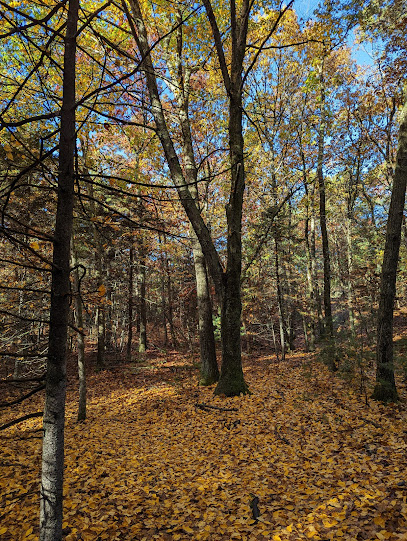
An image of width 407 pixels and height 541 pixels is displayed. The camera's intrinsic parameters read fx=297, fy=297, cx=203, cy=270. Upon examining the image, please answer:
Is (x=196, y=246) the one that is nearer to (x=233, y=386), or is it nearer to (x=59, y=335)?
(x=233, y=386)

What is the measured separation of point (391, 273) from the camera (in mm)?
6707

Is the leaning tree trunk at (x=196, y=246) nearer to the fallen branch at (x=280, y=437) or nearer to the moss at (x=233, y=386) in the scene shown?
the moss at (x=233, y=386)

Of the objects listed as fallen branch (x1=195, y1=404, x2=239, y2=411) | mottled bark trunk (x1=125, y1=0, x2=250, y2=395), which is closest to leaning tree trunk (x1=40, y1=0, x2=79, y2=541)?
mottled bark trunk (x1=125, y1=0, x2=250, y2=395)

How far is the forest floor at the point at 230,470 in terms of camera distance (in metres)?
3.73

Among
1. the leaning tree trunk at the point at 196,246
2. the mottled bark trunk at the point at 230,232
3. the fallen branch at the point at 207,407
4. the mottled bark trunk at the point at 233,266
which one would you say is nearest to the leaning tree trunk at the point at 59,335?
the mottled bark trunk at the point at 230,232

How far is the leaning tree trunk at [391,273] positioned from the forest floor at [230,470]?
32.6 inches

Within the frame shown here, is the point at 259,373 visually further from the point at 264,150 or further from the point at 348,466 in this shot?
the point at 264,150

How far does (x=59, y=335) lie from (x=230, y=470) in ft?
14.6

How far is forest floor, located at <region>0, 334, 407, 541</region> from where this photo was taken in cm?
373

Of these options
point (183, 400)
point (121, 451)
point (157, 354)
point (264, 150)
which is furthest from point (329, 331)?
point (157, 354)

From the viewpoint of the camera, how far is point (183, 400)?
358 inches

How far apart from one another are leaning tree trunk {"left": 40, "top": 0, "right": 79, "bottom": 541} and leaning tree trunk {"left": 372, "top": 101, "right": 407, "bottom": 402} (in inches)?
269

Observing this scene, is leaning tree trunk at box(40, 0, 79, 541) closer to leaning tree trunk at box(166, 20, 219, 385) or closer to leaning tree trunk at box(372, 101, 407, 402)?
leaning tree trunk at box(372, 101, 407, 402)

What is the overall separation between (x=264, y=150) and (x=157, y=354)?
13.3 metres
